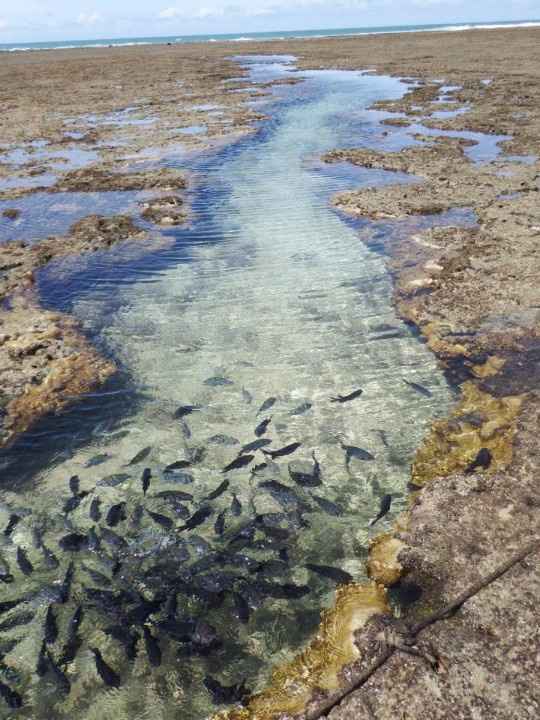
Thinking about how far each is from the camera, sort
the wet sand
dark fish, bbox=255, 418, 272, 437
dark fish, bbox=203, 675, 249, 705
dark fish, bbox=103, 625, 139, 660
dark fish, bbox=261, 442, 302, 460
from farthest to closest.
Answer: dark fish, bbox=255, 418, 272, 437, dark fish, bbox=261, 442, 302, 460, dark fish, bbox=103, 625, 139, 660, dark fish, bbox=203, 675, 249, 705, the wet sand

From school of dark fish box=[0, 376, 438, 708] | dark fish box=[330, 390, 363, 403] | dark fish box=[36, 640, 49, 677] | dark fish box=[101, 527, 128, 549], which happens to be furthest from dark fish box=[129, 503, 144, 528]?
dark fish box=[330, 390, 363, 403]

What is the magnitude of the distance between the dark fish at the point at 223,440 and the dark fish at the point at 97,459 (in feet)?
5.73

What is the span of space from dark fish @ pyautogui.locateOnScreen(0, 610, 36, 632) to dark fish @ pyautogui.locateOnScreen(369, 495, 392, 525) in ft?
14.7

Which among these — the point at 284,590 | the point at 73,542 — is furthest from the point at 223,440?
the point at 284,590

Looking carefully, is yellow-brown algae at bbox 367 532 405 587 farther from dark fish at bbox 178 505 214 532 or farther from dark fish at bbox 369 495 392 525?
dark fish at bbox 178 505 214 532

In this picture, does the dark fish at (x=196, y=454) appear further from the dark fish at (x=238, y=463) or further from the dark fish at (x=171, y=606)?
the dark fish at (x=171, y=606)

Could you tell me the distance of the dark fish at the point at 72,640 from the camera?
18.4 ft

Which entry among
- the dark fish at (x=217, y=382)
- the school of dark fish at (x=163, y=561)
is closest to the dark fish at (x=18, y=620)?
the school of dark fish at (x=163, y=561)

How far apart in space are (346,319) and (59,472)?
22.9 ft

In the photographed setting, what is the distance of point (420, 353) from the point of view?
415 inches

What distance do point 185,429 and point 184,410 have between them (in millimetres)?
513

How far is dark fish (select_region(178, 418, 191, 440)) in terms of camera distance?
29.1 feet

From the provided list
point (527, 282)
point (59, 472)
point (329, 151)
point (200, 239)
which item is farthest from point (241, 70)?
point (59, 472)

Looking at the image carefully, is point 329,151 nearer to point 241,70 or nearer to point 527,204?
point 527,204
